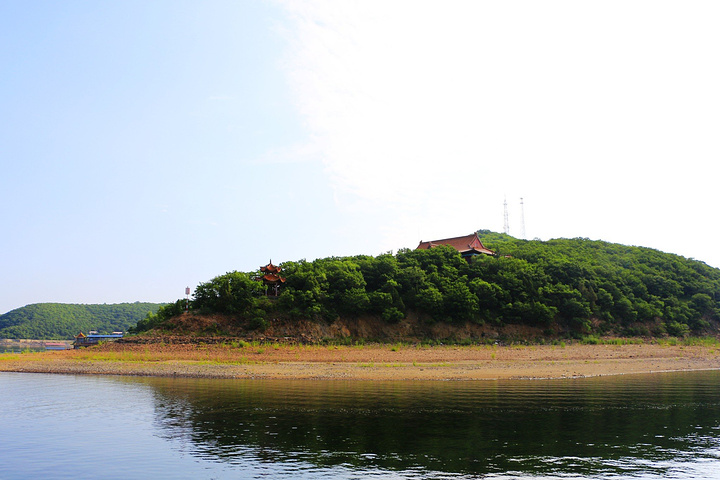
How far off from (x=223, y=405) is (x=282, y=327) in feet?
118

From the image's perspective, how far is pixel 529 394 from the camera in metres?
29.5

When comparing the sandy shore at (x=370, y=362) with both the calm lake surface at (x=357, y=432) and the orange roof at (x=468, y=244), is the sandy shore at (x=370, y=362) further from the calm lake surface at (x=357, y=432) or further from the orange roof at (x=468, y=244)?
the orange roof at (x=468, y=244)

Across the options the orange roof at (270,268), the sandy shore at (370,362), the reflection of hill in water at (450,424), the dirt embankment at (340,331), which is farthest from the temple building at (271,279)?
the reflection of hill in water at (450,424)

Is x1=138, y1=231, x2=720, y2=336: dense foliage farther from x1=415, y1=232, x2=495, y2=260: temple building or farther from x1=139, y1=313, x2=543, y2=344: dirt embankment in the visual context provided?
x1=415, y1=232, x2=495, y2=260: temple building

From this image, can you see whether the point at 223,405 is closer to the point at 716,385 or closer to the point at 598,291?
the point at 716,385

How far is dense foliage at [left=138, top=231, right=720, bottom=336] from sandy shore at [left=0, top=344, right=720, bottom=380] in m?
9.01

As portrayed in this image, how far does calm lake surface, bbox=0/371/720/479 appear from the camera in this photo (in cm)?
1512

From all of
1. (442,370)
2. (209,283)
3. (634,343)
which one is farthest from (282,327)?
(634,343)

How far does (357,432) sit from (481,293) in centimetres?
5620

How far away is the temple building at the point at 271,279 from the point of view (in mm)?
67438

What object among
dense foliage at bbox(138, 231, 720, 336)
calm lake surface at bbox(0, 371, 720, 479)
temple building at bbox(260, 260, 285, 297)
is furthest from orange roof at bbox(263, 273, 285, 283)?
calm lake surface at bbox(0, 371, 720, 479)

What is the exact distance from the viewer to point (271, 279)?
2655 inches

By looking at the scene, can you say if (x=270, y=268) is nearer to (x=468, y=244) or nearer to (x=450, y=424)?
(x=468, y=244)

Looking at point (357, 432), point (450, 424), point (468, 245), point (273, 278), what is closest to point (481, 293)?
point (468, 245)
